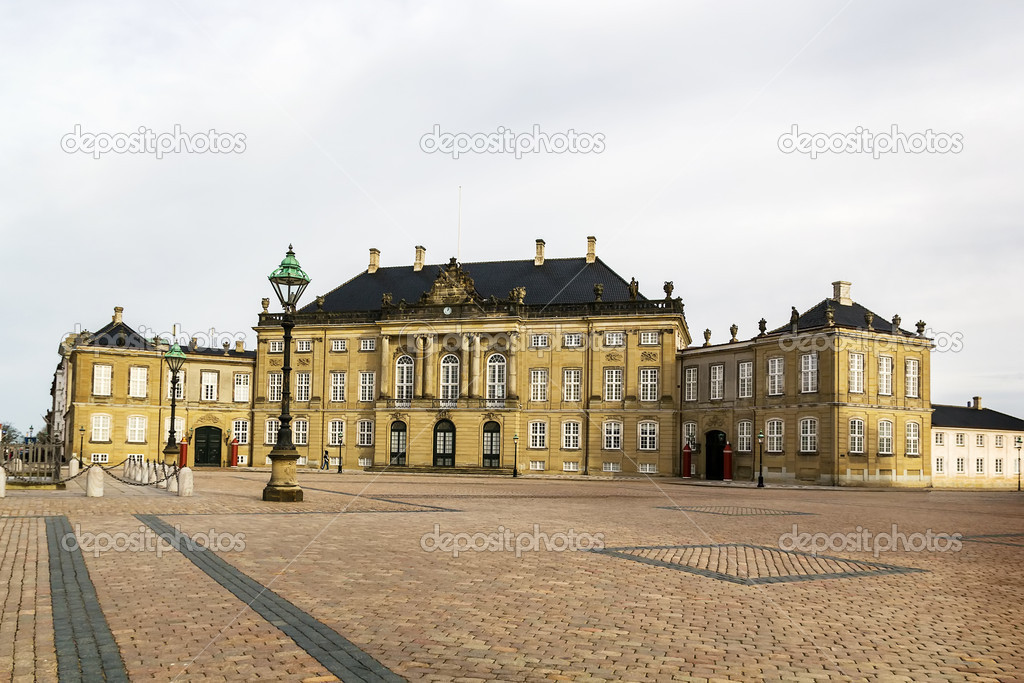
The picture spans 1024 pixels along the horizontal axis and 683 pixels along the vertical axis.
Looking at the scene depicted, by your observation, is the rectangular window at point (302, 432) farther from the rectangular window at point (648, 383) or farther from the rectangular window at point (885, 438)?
the rectangular window at point (885, 438)

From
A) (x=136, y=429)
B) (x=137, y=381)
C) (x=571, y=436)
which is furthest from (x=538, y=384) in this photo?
(x=136, y=429)

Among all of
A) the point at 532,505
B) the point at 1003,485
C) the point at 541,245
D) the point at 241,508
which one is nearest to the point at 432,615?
the point at 241,508

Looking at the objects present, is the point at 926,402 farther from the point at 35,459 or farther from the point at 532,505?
the point at 35,459

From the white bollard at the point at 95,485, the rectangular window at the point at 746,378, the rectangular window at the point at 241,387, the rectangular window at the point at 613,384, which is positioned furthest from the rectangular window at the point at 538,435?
the white bollard at the point at 95,485

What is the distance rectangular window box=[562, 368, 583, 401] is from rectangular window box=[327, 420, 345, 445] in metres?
16.9

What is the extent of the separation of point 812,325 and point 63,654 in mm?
46917

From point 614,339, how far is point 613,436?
21.1ft

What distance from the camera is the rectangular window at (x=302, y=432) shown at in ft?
210

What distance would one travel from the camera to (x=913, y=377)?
49.2m

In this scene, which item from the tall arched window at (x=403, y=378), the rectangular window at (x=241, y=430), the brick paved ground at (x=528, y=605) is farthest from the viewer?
the rectangular window at (x=241, y=430)

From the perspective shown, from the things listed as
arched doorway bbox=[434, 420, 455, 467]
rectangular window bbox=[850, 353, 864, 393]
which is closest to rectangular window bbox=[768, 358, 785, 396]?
rectangular window bbox=[850, 353, 864, 393]

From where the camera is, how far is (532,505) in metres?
23.9

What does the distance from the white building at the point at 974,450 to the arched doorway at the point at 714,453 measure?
1395 centimetres

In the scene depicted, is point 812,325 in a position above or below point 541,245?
below
